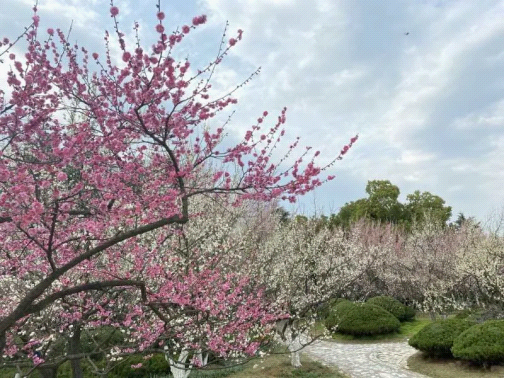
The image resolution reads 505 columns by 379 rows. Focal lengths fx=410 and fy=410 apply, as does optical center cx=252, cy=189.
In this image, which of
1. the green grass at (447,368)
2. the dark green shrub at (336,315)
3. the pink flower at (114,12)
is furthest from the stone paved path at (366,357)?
the pink flower at (114,12)

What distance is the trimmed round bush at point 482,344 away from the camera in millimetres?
7953

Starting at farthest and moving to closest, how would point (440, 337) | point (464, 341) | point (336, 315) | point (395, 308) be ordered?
1. point (395, 308)
2. point (336, 315)
3. point (440, 337)
4. point (464, 341)

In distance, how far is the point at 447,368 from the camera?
9.44 metres

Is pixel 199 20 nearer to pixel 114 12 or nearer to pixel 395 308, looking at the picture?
pixel 114 12

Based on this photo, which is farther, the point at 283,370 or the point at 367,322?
the point at 367,322

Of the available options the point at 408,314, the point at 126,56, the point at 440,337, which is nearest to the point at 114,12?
the point at 126,56

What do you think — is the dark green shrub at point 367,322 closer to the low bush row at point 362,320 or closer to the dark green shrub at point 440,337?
the low bush row at point 362,320

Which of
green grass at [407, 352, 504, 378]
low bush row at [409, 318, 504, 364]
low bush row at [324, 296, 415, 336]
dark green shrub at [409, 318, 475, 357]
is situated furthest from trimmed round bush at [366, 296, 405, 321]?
dark green shrub at [409, 318, 475, 357]

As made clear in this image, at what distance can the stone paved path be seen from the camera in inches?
390

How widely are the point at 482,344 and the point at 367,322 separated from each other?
7259 mm

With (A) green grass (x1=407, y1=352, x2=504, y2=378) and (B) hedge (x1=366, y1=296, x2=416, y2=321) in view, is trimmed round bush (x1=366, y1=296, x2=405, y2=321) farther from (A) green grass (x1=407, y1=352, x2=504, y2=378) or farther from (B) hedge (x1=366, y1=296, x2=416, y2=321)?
(A) green grass (x1=407, y1=352, x2=504, y2=378)

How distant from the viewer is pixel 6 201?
14.8 ft

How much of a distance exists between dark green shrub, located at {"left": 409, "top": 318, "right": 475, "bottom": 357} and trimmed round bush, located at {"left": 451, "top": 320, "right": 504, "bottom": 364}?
62 cm

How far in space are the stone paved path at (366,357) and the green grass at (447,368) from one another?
273 mm
